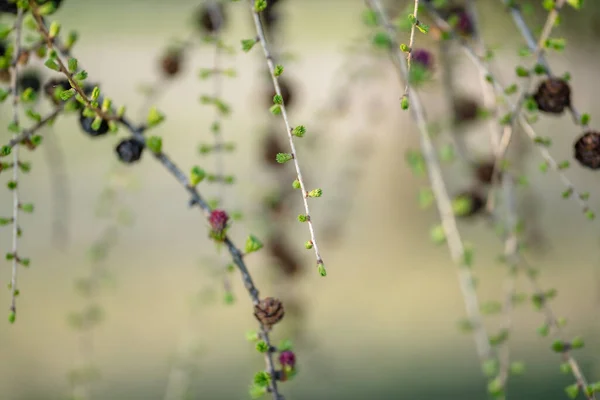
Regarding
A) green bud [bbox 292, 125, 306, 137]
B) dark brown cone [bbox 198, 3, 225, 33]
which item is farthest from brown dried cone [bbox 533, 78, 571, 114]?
dark brown cone [bbox 198, 3, 225, 33]

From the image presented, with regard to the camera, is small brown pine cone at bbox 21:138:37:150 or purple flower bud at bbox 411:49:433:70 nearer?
small brown pine cone at bbox 21:138:37:150

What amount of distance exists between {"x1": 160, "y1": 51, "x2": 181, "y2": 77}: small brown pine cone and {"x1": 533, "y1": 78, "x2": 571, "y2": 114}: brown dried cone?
0.35m

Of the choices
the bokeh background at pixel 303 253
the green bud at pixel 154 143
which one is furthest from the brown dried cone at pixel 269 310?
the bokeh background at pixel 303 253

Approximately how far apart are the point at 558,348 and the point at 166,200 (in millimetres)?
1384

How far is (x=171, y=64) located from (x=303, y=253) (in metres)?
0.54

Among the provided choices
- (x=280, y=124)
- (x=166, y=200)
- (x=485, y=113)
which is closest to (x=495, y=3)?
(x=280, y=124)

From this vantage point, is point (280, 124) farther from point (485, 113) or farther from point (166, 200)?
point (166, 200)

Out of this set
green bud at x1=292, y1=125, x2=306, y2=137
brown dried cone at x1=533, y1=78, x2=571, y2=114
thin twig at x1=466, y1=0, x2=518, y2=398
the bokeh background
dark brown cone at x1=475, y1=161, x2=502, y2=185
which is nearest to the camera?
green bud at x1=292, y1=125, x2=306, y2=137

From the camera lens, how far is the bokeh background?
1342 mm

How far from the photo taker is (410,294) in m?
1.61

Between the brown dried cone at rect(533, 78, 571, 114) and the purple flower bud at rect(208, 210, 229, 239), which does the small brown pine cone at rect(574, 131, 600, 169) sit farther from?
the purple flower bud at rect(208, 210, 229, 239)

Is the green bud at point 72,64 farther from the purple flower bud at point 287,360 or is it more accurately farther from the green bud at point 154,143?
the purple flower bud at point 287,360

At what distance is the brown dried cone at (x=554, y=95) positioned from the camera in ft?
1.43

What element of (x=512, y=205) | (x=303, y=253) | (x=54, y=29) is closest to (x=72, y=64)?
(x=54, y=29)
